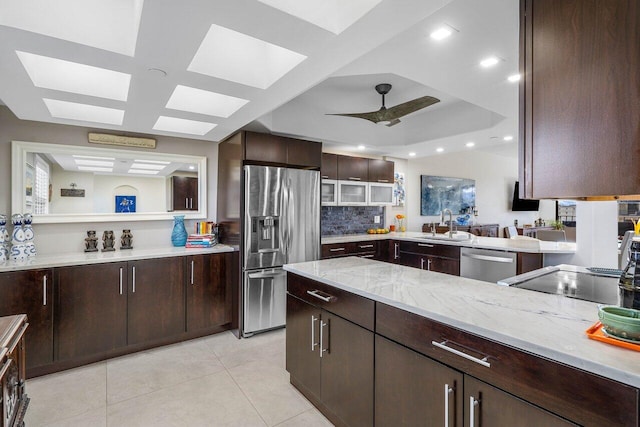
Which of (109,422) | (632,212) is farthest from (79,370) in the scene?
(632,212)

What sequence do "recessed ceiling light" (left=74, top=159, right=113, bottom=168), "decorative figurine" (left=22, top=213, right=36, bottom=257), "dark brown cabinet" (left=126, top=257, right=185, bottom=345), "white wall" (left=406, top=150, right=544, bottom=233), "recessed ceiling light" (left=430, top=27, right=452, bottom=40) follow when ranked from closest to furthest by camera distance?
"recessed ceiling light" (left=430, top=27, right=452, bottom=40)
"decorative figurine" (left=22, top=213, right=36, bottom=257)
"dark brown cabinet" (left=126, top=257, right=185, bottom=345)
"recessed ceiling light" (left=74, top=159, right=113, bottom=168)
"white wall" (left=406, top=150, right=544, bottom=233)

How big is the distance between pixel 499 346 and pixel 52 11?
96.9 inches

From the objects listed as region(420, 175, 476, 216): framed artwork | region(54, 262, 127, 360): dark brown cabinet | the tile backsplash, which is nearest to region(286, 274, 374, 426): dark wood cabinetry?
region(54, 262, 127, 360): dark brown cabinet

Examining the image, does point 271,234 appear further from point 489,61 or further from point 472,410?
point 472,410

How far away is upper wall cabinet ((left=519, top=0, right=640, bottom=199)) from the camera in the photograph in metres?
0.91

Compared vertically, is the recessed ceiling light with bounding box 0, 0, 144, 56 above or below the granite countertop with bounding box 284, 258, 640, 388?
above

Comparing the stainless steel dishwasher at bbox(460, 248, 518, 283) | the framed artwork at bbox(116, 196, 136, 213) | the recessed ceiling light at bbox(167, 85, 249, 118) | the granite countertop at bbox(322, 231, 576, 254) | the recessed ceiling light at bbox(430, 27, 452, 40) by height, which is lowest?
the stainless steel dishwasher at bbox(460, 248, 518, 283)

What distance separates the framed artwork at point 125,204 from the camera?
338 cm

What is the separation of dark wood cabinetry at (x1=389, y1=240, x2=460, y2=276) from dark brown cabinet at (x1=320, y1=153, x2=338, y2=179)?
53.2 inches

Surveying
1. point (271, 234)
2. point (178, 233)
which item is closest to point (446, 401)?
point (271, 234)

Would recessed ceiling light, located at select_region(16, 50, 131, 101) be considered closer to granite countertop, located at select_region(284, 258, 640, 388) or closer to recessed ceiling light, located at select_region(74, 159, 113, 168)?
recessed ceiling light, located at select_region(74, 159, 113, 168)

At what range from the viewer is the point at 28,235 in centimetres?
276

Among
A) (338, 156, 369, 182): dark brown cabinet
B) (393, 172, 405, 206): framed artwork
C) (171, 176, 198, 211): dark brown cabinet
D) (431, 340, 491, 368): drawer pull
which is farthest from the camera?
(393, 172, 405, 206): framed artwork

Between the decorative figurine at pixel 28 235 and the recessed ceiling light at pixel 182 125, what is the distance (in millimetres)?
1357
